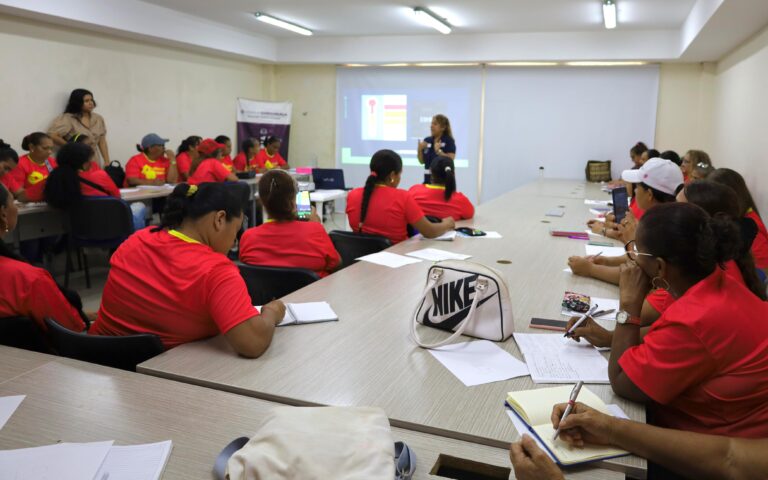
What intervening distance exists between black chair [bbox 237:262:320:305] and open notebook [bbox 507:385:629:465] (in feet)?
4.22

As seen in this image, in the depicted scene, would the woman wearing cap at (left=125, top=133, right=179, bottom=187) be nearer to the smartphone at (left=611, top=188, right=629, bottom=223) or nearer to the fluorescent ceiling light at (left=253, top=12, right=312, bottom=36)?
the fluorescent ceiling light at (left=253, top=12, right=312, bottom=36)

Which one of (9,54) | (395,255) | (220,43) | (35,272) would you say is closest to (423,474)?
(35,272)

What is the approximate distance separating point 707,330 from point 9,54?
6.60m

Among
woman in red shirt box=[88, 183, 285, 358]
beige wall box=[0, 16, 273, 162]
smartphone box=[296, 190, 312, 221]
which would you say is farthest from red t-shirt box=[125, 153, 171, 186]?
woman in red shirt box=[88, 183, 285, 358]

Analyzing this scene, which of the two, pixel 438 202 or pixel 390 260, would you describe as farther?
pixel 438 202

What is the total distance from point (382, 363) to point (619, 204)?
285cm

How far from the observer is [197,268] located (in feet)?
5.88

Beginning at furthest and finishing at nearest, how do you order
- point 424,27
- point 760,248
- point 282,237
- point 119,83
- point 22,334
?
point 424,27 → point 119,83 → point 760,248 → point 282,237 → point 22,334

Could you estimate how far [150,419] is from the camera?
1323 mm

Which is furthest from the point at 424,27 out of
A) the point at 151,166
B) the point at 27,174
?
the point at 27,174

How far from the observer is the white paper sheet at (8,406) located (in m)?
1.31

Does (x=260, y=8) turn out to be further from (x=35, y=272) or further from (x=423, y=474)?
(x=423, y=474)

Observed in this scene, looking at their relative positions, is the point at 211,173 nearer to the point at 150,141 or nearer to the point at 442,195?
the point at 150,141

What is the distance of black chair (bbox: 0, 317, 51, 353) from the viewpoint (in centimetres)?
186
